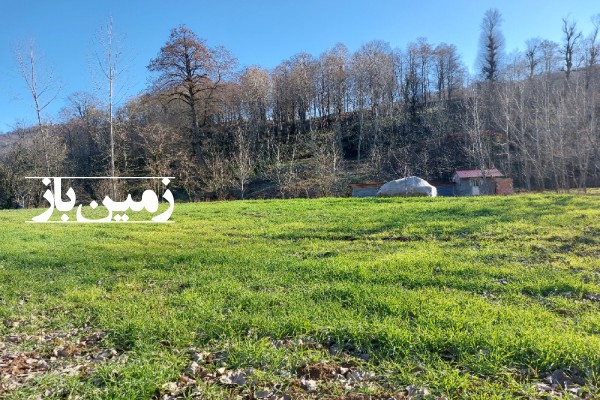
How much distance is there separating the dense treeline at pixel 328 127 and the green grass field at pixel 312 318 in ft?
62.1

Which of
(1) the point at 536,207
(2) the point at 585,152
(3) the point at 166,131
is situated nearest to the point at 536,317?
(1) the point at 536,207

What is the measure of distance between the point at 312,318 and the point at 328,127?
52.0 m

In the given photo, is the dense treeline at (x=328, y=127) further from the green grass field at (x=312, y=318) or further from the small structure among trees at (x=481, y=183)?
the green grass field at (x=312, y=318)

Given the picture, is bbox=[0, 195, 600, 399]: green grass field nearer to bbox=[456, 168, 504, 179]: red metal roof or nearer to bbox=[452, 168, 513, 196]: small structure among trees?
bbox=[452, 168, 513, 196]: small structure among trees

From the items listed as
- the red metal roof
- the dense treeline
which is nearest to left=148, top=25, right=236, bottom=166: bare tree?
the dense treeline

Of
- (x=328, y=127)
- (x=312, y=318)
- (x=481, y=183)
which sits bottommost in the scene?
(x=312, y=318)

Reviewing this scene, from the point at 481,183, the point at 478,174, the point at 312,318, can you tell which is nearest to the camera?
the point at 312,318

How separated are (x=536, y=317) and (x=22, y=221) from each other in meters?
17.1

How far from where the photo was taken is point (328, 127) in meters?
54.5

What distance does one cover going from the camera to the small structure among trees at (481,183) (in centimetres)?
2997

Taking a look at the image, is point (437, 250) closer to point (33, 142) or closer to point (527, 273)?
point (527, 273)

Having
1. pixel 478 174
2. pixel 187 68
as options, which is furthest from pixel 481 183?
pixel 187 68

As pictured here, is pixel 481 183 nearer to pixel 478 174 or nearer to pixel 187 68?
pixel 478 174

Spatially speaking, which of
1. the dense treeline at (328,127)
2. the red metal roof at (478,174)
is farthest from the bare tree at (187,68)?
the red metal roof at (478,174)
